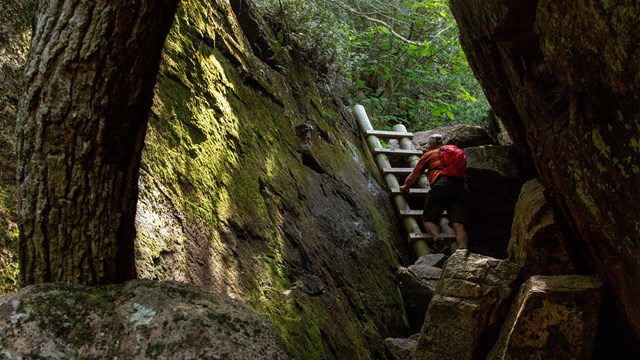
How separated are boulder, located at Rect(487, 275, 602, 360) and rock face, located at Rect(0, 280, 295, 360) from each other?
2296mm

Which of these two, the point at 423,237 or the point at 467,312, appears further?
the point at 423,237

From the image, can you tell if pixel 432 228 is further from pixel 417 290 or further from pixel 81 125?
pixel 81 125

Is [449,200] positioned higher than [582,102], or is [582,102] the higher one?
[449,200]

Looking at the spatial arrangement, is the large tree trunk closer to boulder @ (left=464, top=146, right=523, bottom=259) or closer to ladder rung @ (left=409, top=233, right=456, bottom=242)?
ladder rung @ (left=409, top=233, right=456, bottom=242)

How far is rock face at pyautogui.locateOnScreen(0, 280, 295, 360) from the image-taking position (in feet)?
5.64

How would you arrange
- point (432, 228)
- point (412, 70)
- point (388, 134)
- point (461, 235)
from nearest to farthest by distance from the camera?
point (461, 235) → point (432, 228) → point (388, 134) → point (412, 70)

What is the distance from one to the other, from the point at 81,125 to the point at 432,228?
5790mm

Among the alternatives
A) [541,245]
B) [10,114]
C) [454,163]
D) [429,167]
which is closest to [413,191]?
[429,167]

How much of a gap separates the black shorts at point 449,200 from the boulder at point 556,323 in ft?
10.5

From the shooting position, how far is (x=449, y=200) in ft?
23.0

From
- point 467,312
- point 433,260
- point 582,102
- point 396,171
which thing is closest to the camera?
point 582,102

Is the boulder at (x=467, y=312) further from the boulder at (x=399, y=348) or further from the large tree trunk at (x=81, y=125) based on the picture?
the large tree trunk at (x=81, y=125)

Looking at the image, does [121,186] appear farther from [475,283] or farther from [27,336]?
[475,283]

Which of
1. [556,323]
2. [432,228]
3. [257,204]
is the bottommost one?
[556,323]
